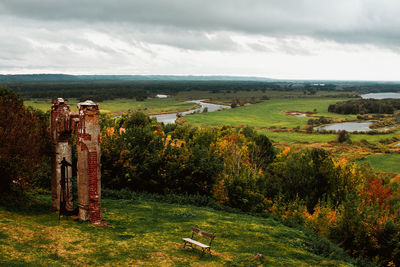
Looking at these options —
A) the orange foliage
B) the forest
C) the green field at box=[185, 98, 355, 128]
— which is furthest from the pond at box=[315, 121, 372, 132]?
the orange foliage

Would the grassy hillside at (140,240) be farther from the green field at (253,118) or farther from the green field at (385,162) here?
the green field at (253,118)

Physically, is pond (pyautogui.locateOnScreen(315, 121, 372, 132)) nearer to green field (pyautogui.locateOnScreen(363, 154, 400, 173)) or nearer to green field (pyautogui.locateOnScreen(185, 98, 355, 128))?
green field (pyautogui.locateOnScreen(185, 98, 355, 128))

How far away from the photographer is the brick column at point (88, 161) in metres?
19.2

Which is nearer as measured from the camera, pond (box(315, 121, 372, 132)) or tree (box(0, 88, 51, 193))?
tree (box(0, 88, 51, 193))

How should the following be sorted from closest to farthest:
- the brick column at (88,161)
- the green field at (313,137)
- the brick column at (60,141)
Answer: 1. the brick column at (88,161)
2. the brick column at (60,141)
3. the green field at (313,137)

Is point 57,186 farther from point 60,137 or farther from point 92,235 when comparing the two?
point 92,235

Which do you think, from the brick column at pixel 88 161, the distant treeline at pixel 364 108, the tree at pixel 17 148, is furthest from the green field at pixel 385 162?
the distant treeline at pixel 364 108

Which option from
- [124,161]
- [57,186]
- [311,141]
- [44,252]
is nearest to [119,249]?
[44,252]

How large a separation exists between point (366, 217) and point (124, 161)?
74.9 feet

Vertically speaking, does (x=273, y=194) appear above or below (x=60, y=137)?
below

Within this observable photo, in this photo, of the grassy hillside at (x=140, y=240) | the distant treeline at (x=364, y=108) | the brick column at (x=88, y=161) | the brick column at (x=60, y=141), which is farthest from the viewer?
the distant treeline at (x=364, y=108)

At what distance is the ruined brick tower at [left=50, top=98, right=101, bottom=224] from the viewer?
1920cm

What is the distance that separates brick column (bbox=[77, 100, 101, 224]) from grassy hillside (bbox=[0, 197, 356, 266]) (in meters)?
0.97

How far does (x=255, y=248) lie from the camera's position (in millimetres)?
19484
